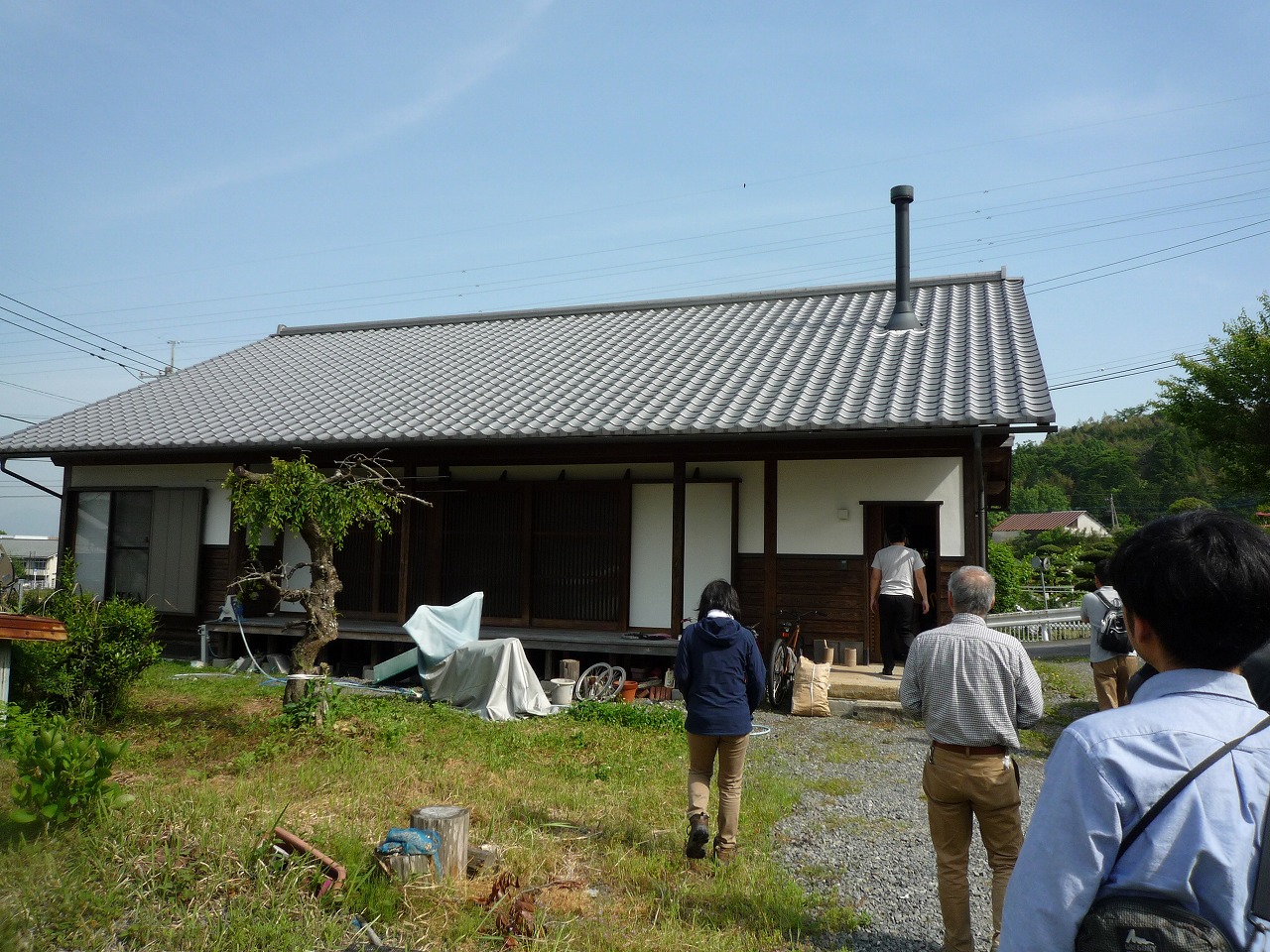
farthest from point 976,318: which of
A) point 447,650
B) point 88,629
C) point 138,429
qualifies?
point 138,429

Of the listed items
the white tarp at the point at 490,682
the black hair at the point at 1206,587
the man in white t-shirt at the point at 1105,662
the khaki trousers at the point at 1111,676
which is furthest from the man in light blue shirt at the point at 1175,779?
the white tarp at the point at 490,682

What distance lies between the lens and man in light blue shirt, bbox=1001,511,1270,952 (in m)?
1.42

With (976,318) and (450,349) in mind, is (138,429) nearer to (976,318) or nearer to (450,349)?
(450,349)

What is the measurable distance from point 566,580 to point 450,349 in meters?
6.23

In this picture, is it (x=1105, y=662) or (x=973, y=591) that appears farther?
(x=1105, y=662)

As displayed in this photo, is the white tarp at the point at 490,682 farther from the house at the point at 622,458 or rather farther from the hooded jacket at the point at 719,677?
the hooded jacket at the point at 719,677

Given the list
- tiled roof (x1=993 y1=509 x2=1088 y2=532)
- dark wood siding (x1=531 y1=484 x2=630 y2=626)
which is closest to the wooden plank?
dark wood siding (x1=531 y1=484 x2=630 y2=626)

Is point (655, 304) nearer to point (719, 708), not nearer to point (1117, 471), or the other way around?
point (719, 708)

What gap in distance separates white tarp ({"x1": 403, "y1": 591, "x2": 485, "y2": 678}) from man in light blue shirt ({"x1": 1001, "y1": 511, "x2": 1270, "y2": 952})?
8.28 meters

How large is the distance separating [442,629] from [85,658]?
3297 mm

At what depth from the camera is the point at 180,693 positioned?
361 inches

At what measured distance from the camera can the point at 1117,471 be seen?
63875 millimetres

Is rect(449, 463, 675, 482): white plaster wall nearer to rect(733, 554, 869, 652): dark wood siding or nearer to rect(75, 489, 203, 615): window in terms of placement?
rect(733, 554, 869, 652): dark wood siding

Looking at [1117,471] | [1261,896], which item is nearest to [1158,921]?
[1261,896]
